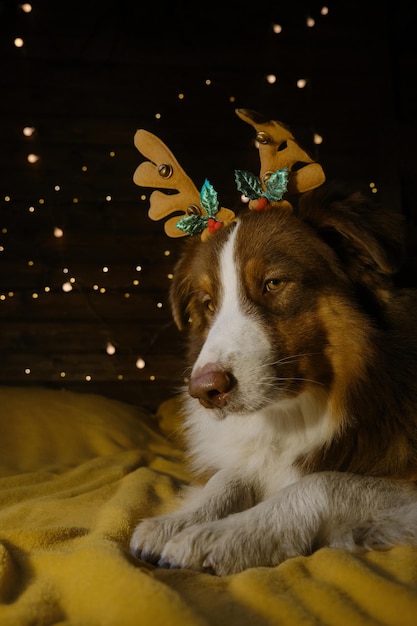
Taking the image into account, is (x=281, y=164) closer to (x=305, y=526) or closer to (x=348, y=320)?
(x=348, y=320)

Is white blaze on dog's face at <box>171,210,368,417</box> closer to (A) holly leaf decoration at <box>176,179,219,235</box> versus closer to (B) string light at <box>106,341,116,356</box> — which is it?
(A) holly leaf decoration at <box>176,179,219,235</box>

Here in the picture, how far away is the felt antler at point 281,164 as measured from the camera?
6.63 ft

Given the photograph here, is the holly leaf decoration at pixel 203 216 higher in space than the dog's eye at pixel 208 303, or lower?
higher

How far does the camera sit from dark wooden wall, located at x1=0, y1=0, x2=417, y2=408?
446 centimetres

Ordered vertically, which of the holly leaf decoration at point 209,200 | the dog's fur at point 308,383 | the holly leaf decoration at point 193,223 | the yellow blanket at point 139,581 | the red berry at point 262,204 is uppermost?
the holly leaf decoration at point 209,200

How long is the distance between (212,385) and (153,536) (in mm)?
393

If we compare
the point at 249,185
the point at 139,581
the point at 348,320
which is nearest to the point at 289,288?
the point at 348,320

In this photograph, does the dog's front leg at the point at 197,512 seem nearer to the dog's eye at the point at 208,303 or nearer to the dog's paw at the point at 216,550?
the dog's paw at the point at 216,550

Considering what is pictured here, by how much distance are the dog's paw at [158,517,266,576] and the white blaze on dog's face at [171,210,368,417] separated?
1.03 ft

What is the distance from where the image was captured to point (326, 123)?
4867 mm

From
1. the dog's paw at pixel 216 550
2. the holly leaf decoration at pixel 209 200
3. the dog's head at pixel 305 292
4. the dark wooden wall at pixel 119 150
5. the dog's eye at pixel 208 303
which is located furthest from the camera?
the dark wooden wall at pixel 119 150

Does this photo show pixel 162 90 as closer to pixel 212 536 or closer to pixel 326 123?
pixel 326 123

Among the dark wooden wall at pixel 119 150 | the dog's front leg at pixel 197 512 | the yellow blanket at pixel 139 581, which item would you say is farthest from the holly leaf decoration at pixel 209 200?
the dark wooden wall at pixel 119 150

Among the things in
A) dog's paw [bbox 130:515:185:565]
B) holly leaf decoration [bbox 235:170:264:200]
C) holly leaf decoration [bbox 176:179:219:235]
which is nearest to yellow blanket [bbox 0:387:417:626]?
dog's paw [bbox 130:515:185:565]
